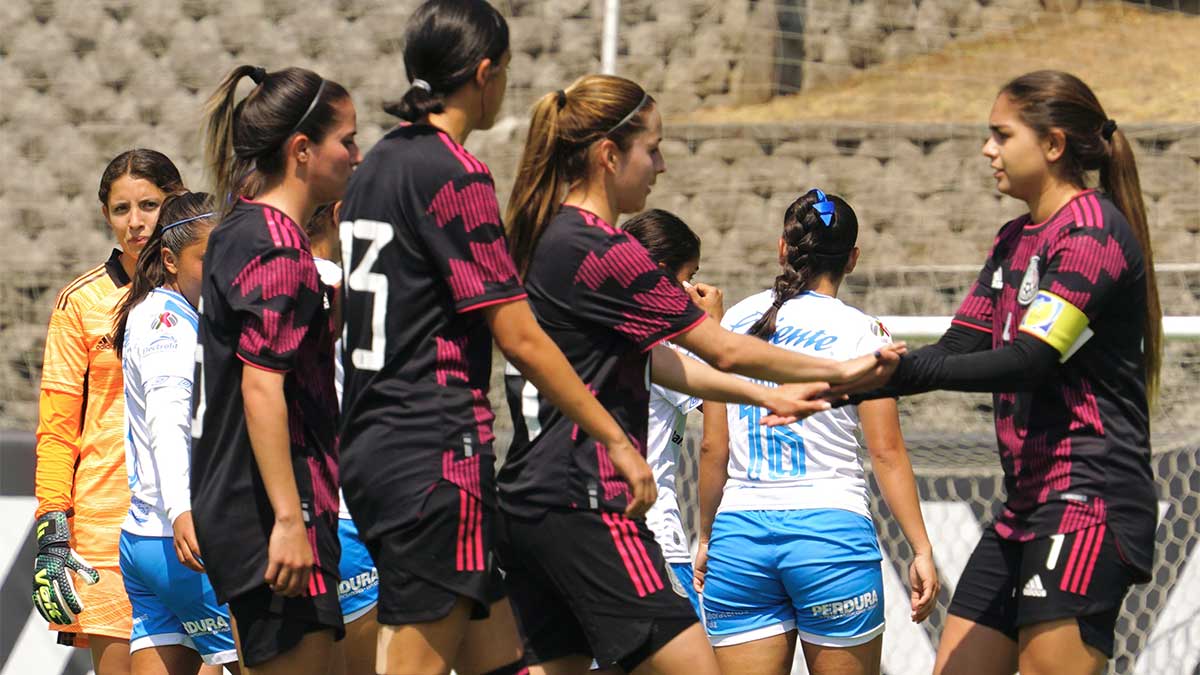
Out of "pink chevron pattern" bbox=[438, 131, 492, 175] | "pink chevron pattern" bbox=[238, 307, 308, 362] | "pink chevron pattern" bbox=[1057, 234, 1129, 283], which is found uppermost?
"pink chevron pattern" bbox=[438, 131, 492, 175]

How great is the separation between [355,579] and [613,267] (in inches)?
60.9

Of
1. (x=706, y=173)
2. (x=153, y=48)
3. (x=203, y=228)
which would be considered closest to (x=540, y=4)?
(x=706, y=173)

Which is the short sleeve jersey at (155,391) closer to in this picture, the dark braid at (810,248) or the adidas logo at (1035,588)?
the dark braid at (810,248)

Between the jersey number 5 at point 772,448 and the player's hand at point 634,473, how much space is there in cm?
125

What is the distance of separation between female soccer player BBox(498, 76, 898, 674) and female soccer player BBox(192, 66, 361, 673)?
1.45 feet

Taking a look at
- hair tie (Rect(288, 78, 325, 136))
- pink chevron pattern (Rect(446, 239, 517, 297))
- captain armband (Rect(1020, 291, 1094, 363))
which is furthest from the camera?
captain armband (Rect(1020, 291, 1094, 363))

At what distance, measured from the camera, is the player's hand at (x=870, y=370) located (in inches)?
153

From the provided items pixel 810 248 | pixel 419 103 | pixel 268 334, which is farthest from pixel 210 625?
pixel 810 248

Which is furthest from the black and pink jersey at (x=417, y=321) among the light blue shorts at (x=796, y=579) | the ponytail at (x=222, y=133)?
the light blue shorts at (x=796, y=579)

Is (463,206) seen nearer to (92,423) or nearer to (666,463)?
(666,463)

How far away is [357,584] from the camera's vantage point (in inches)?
180

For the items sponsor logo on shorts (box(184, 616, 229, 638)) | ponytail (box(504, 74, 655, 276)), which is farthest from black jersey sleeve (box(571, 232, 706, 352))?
sponsor logo on shorts (box(184, 616, 229, 638))

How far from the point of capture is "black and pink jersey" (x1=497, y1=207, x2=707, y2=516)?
3.51m

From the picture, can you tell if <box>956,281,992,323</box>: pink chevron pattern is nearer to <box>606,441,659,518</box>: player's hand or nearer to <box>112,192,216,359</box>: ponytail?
<box>606,441,659,518</box>: player's hand
